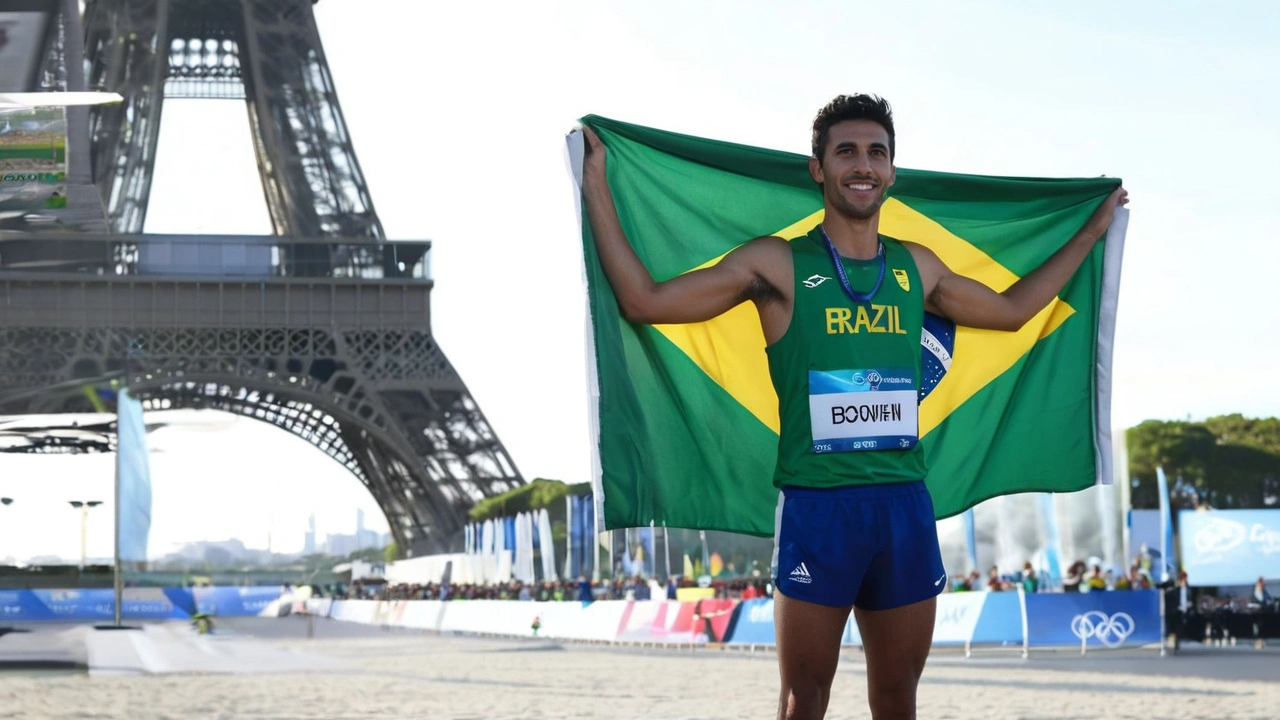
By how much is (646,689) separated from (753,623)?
897 centimetres

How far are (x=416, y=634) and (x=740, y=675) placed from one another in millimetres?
18423

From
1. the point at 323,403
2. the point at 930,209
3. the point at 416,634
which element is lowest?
the point at 416,634

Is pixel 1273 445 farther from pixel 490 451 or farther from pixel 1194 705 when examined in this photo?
pixel 1194 705

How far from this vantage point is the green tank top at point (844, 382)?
437 cm

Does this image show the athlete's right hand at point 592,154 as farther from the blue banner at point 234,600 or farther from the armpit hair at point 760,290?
the blue banner at point 234,600

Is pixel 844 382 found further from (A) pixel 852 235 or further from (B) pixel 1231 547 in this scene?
(B) pixel 1231 547

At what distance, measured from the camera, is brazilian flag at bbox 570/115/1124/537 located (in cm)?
500

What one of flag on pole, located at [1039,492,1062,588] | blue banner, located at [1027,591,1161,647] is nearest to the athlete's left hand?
blue banner, located at [1027,591,1161,647]

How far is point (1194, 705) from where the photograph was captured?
12.2 m

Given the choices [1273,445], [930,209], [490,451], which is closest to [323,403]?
[490,451]

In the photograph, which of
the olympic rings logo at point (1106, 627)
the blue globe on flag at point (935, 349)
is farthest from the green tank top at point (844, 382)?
the olympic rings logo at point (1106, 627)

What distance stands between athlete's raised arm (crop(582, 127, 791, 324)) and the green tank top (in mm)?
80

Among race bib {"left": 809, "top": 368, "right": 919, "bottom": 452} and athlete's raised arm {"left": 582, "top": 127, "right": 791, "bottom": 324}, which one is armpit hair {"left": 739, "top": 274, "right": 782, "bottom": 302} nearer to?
athlete's raised arm {"left": 582, "top": 127, "right": 791, "bottom": 324}

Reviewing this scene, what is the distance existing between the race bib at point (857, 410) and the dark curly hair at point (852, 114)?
59 centimetres
